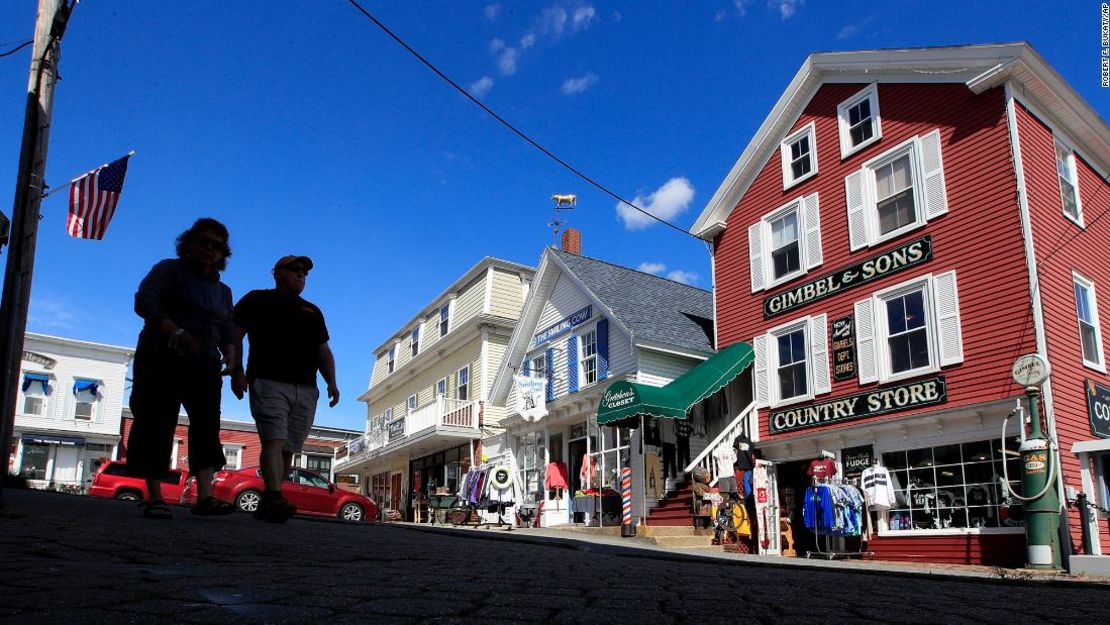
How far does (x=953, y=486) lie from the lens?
47.1ft

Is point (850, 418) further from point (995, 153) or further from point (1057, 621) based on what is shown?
point (1057, 621)

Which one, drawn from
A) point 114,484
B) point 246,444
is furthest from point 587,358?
point 246,444

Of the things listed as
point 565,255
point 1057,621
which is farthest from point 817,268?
point 1057,621

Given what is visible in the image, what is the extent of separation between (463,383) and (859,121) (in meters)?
16.4

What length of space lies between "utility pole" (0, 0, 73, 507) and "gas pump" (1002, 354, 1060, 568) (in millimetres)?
11812

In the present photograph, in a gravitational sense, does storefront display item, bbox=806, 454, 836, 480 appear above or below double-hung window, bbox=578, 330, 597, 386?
below

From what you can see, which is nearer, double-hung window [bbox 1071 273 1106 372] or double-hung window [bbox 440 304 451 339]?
double-hung window [bbox 1071 273 1106 372]

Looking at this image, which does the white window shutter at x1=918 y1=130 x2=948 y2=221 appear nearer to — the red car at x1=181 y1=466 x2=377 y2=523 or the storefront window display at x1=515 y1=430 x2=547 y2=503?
→ the storefront window display at x1=515 y1=430 x2=547 y2=503

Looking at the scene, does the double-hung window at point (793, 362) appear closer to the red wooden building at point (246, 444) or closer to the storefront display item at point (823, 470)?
the storefront display item at point (823, 470)

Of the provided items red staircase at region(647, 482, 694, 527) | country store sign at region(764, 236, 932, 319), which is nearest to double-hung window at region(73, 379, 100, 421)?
red staircase at region(647, 482, 694, 527)

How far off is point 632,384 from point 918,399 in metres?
5.33

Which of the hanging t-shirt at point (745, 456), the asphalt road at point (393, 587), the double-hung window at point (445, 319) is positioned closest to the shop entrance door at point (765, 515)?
the hanging t-shirt at point (745, 456)

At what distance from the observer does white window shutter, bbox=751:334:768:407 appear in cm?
1844

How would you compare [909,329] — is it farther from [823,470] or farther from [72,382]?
A: [72,382]
